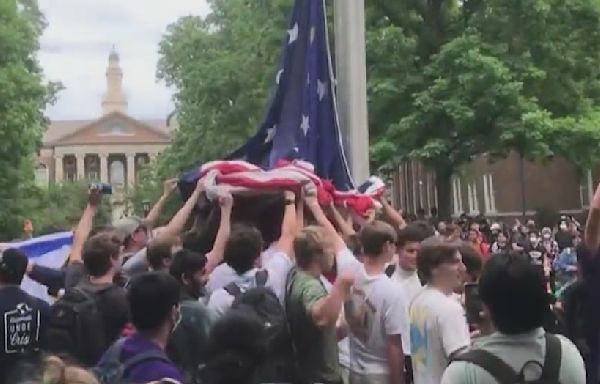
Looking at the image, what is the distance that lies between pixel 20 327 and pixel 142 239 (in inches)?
118

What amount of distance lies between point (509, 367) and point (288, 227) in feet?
14.6

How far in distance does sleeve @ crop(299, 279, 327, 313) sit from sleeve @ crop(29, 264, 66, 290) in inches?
89.3

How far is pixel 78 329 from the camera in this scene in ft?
21.5

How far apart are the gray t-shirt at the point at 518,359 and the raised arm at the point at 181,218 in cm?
440

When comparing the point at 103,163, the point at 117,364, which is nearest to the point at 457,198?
the point at 117,364

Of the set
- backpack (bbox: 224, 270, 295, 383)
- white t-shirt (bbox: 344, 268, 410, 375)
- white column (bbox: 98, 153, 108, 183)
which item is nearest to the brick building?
white t-shirt (bbox: 344, 268, 410, 375)

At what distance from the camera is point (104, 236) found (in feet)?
23.1

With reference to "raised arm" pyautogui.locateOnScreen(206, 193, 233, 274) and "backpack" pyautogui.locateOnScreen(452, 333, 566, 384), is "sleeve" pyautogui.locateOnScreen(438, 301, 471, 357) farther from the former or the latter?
"backpack" pyautogui.locateOnScreen(452, 333, 566, 384)

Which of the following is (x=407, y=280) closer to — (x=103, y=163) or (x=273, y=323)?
(x=273, y=323)

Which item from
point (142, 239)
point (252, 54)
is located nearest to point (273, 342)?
point (142, 239)

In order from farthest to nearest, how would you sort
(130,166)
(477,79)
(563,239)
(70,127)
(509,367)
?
(70,127) → (130,166) → (477,79) → (563,239) → (509,367)

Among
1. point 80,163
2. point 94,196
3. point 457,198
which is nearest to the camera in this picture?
point 94,196

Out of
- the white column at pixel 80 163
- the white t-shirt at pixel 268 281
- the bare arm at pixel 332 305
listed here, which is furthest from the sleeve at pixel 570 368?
Result: the white column at pixel 80 163

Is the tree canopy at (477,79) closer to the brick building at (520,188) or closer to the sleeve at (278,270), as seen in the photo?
the brick building at (520,188)
